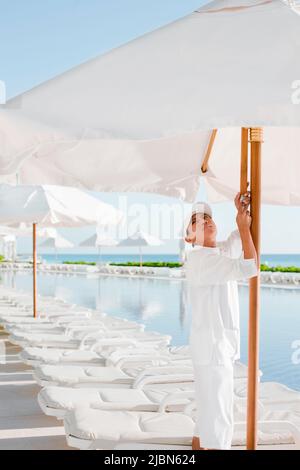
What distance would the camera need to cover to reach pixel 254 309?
2.74m

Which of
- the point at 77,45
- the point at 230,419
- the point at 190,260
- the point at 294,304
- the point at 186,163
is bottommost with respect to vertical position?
the point at 294,304

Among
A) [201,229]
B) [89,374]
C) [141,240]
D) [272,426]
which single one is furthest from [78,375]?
[141,240]

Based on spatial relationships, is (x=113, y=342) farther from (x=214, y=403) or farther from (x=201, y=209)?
(x=214, y=403)

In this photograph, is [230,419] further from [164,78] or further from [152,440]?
[164,78]

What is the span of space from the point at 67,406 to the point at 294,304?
1223 centimetres

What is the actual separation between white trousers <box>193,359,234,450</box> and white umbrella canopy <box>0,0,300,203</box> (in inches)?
40.3

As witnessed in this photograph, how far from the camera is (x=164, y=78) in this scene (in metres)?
2.41

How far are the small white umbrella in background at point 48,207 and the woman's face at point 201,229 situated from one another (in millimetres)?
5465

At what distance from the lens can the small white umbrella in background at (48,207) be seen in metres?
8.38

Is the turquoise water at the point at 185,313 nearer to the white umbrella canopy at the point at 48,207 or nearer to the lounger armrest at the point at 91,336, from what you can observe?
the lounger armrest at the point at 91,336

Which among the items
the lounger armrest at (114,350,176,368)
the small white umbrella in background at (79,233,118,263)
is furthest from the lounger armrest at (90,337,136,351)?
the small white umbrella in background at (79,233,118,263)

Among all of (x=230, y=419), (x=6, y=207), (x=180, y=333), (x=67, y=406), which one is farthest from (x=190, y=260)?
(x=180, y=333)

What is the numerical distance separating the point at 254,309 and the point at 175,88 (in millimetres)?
957

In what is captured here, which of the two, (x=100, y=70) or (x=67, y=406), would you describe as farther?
Answer: (x=67, y=406)
